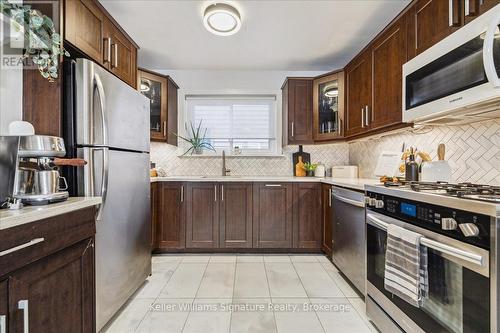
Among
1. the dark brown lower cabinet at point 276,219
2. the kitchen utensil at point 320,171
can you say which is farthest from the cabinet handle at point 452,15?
the kitchen utensil at point 320,171

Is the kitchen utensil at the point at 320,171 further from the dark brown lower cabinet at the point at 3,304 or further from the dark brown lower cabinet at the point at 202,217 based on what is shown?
the dark brown lower cabinet at the point at 3,304

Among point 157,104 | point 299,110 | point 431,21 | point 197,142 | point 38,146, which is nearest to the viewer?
point 38,146

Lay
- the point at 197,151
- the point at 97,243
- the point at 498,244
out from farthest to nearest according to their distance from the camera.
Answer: the point at 197,151 → the point at 97,243 → the point at 498,244

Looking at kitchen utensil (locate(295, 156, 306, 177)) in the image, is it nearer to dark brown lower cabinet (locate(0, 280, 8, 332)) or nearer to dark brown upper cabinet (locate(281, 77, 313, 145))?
dark brown upper cabinet (locate(281, 77, 313, 145))

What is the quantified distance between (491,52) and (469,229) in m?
0.79

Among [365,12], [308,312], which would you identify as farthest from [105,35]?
[308,312]

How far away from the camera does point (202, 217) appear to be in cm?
295

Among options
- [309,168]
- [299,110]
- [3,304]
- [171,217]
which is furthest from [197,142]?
[3,304]

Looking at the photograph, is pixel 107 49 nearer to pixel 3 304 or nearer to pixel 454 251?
pixel 3 304

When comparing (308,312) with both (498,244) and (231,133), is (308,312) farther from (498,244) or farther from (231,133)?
(231,133)

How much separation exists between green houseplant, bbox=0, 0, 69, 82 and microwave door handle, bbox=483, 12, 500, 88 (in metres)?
2.11

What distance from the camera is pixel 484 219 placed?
3.00 feet

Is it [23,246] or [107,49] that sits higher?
[107,49]

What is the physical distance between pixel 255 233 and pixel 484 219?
2.27 metres
